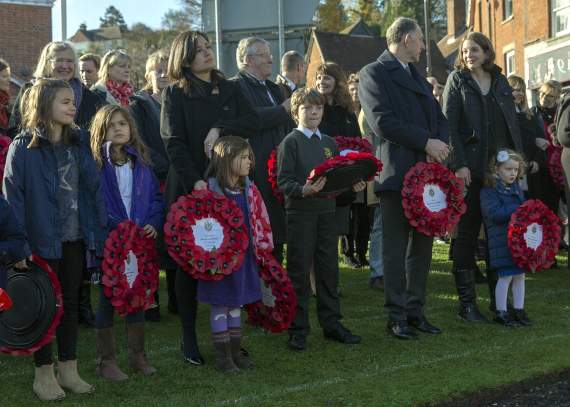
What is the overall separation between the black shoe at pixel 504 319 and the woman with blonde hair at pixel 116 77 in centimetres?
385

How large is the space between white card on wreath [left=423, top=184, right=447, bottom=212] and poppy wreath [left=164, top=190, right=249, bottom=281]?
5.54ft

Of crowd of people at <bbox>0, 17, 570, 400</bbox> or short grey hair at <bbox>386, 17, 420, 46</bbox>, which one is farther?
short grey hair at <bbox>386, 17, 420, 46</bbox>

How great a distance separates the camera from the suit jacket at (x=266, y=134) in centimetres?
711

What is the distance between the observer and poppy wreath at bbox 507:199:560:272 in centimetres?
721

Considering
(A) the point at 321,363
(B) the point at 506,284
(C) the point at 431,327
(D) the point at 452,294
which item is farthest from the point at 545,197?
(A) the point at 321,363

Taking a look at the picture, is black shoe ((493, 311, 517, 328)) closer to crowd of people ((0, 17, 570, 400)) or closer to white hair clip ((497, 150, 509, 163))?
crowd of people ((0, 17, 570, 400))

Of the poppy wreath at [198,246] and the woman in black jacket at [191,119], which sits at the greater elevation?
the woman in black jacket at [191,119]

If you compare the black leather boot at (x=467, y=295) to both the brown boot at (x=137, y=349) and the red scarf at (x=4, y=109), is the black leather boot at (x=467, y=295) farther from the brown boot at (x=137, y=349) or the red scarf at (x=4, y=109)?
the red scarf at (x=4, y=109)

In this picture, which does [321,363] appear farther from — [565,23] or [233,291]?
[565,23]

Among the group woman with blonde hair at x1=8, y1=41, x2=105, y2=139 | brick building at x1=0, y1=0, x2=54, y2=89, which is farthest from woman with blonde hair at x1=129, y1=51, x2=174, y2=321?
brick building at x1=0, y1=0, x2=54, y2=89

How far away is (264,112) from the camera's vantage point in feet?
23.2

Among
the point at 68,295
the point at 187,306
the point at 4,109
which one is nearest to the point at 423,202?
the point at 187,306

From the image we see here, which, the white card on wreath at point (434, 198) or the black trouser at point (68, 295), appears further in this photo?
the white card on wreath at point (434, 198)

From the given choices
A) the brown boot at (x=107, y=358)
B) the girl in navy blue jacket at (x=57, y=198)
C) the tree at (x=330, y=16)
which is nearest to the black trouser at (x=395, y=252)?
the brown boot at (x=107, y=358)
